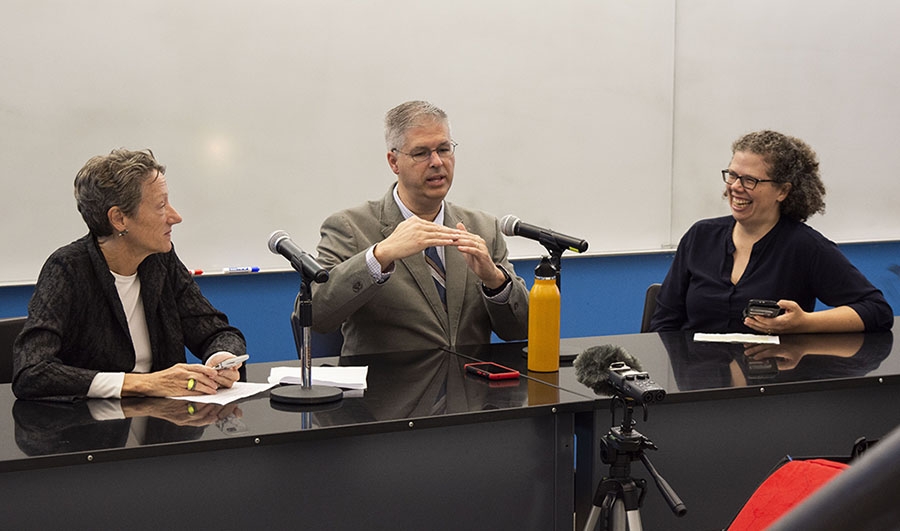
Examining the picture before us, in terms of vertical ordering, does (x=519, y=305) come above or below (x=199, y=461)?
above

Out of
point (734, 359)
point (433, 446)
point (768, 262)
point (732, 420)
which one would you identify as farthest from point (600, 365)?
point (768, 262)

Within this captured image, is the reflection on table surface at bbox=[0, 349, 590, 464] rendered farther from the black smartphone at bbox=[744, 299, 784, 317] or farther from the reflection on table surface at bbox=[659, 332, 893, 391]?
the black smartphone at bbox=[744, 299, 784, 317]

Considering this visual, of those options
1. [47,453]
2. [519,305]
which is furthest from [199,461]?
[519,305]

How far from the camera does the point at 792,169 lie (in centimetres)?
289

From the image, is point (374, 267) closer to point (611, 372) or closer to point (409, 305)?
point (409, 305)

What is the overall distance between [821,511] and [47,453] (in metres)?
1.55

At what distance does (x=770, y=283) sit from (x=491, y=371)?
111 centimetres

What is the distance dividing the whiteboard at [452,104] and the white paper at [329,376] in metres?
1.61

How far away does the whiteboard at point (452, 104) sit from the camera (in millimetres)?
3385

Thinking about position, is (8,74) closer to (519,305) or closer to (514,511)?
(519,305)

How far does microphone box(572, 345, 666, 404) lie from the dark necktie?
90cm

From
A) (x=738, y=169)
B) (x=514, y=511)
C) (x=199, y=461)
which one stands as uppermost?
(x=738, y=169)

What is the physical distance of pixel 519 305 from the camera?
261 centimetres

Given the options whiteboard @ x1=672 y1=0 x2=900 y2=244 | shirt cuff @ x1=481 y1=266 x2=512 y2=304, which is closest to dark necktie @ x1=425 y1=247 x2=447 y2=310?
shirt cuff @ x1=481 y1=266 x2=512 y2=304
